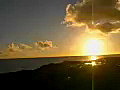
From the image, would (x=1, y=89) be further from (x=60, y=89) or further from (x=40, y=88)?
(x=60, y=89)

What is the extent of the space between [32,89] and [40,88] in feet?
4.16

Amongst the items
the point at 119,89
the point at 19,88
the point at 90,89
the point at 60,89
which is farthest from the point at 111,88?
the point at 19,88

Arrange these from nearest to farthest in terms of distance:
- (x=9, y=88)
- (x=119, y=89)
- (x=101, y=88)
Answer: (x=119, y=89)
(x=101, y=88)
(x=9, y=88)

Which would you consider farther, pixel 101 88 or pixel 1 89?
pixel 1 89

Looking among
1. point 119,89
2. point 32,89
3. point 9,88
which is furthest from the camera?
point 9,88

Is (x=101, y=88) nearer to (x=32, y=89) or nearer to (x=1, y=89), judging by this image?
(x=32, y=89)

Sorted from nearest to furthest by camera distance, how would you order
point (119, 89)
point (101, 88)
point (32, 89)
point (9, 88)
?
point (119, 89) → point (101, 88) → point (32, 89) → point (9, 88)

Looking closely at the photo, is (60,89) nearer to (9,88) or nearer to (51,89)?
(51,89)

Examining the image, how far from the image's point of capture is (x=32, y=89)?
31.0 m

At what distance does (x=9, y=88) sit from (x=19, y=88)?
2295 millimetres

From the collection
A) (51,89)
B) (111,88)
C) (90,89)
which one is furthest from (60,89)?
(111,88)

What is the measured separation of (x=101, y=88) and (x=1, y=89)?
56.7 feet

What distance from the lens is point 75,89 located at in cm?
2892

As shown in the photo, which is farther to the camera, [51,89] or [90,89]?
[51,89]
